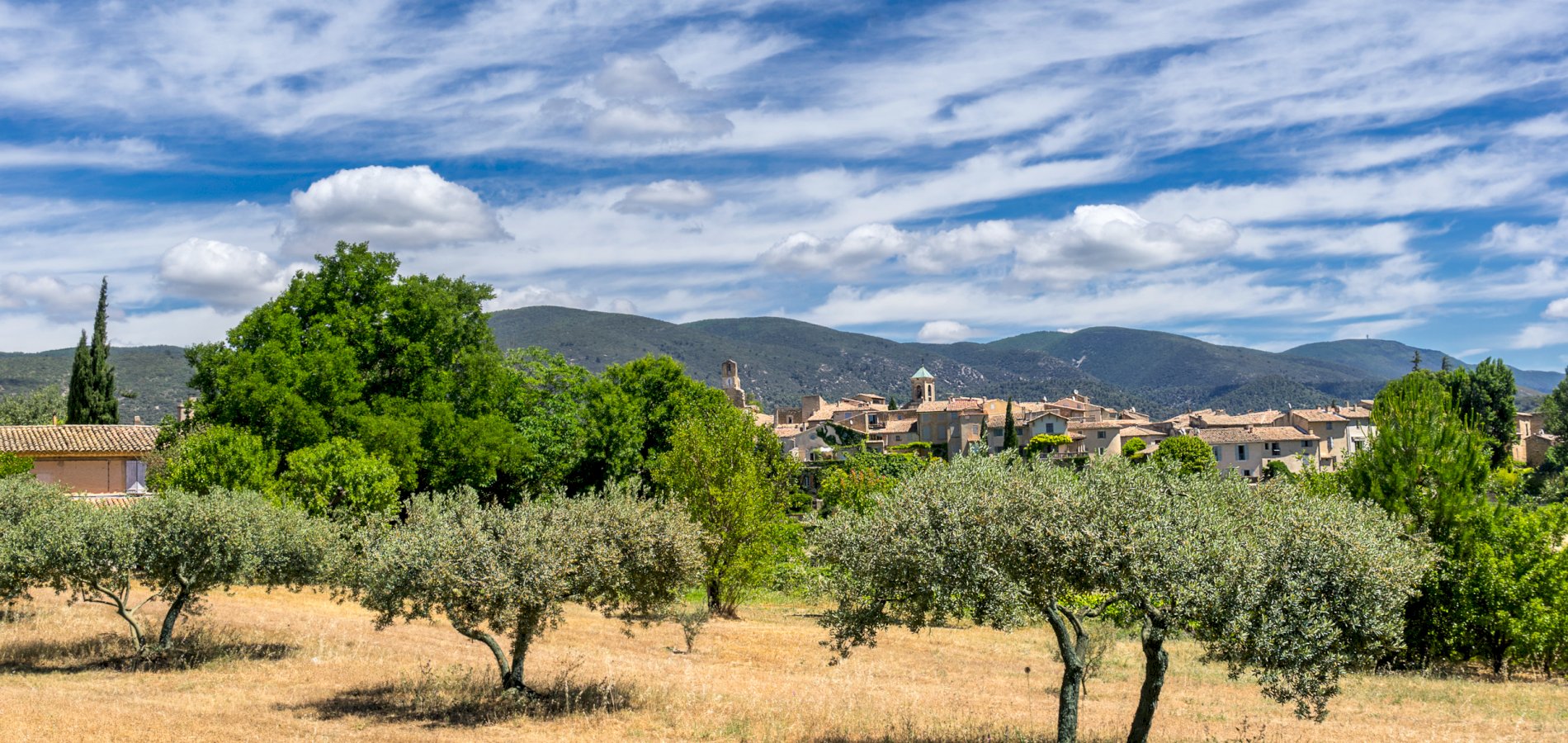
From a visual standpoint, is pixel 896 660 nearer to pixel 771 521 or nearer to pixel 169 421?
pixel 771 521

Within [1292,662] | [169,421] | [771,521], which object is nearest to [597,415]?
[771,521]

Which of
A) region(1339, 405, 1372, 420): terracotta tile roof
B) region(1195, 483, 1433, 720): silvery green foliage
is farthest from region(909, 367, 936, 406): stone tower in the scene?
region(1195, 483, 1433, 720): silvery green foliage

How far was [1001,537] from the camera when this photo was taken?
16141 millimetres

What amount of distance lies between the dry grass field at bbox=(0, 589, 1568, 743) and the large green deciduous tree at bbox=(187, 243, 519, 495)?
37.0 feet

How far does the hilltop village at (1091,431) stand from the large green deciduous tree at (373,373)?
51812 millimetres

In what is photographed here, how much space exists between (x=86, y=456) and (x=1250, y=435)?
110 m

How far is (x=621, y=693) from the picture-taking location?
77.3 ft

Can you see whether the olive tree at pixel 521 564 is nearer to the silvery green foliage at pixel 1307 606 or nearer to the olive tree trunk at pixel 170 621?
the olive tree trunk at pixel 170 621

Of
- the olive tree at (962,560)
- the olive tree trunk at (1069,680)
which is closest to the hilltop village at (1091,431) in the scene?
the olive tree at (962,560)

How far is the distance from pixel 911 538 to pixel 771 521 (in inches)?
1058

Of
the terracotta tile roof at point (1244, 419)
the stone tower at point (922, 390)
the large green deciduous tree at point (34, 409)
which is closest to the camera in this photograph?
the large green deciduous tree at point (34, 409)

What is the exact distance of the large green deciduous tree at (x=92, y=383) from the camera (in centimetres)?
7000

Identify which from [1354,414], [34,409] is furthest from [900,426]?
[34,409]

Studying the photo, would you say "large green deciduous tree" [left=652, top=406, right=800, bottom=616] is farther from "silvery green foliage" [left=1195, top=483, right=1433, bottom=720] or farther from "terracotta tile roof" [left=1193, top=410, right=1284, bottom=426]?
"terracotta tile roof" [left=1193, top=410, right=1284, bottom=426]
